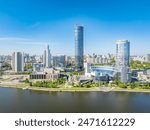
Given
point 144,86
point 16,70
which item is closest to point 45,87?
point 144,86

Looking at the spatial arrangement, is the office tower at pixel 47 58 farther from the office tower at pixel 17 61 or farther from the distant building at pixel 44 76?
the distant building at pixel 44 76

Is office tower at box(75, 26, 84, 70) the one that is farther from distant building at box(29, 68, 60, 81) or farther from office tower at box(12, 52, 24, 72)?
distant building at box(29, 68, 60, 81)

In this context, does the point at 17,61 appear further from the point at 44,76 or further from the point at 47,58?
the point at 44,76

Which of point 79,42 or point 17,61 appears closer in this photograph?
point 17,61

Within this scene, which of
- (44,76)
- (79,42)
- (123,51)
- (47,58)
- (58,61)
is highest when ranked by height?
(79,42)

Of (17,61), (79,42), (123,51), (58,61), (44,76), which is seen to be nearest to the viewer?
(44,76)

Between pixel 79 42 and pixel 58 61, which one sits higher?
pixel 79 42

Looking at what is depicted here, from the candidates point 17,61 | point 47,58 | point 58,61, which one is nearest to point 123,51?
point 47,58

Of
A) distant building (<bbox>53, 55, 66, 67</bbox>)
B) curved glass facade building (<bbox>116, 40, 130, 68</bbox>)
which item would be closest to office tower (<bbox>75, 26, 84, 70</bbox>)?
distant building (<bbox>53, 55, 66, 67</bbox>)
